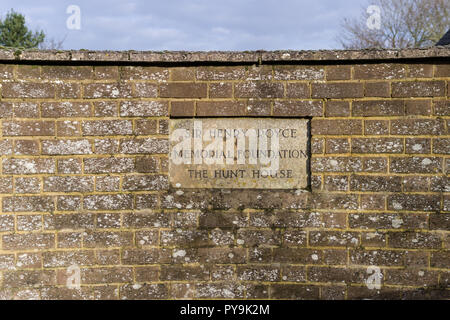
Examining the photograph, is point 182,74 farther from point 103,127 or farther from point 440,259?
point 440,259

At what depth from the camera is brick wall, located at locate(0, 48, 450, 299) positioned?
3521mm

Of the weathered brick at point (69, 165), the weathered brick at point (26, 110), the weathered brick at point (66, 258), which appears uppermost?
the weathered brick at point (26, 110)

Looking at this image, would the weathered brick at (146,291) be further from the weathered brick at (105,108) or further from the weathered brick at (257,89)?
the weathered brick at (257,89)

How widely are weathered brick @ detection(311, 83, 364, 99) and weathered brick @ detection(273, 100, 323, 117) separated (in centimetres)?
10

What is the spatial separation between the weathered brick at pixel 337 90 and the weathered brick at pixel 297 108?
10 cm

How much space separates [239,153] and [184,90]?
865 mm

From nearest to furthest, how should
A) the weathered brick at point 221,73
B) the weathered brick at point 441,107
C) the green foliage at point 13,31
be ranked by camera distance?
the weathered brick at point 441,107 < the weathered brick at point 221,73 < the green foliage at point 13,31

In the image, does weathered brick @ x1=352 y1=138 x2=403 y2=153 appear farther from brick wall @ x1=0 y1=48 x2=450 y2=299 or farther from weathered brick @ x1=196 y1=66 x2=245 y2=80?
weathered brick @ x1=196 y1=66 x2=245 y2=80

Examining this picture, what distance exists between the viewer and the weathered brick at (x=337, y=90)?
3.53 metres

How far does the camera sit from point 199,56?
11.6 feet

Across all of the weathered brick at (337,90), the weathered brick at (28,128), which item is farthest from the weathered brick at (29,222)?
the weathered brick at (337,90)
